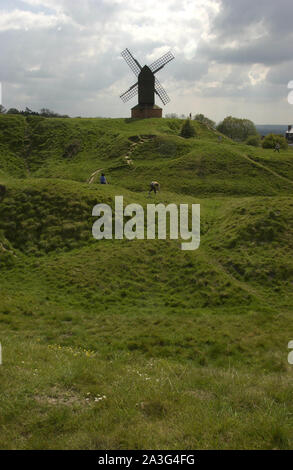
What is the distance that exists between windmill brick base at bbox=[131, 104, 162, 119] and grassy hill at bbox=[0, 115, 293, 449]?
25.9 metres

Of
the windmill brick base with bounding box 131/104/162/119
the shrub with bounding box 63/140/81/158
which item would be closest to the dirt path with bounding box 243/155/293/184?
the shrub with bounding box 63/140/81/158

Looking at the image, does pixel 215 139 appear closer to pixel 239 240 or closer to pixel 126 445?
pixel 239 240

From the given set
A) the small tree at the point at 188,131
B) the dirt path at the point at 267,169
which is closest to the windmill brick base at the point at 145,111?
the small tree at the point at 188,131

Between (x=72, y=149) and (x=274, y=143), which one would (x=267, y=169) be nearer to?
(x=72, y=149)

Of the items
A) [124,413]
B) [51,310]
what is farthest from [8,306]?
[124,413]

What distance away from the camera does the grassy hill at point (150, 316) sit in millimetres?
6522

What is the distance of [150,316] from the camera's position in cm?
1753

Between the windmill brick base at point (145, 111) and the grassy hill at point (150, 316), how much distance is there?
25905 mm

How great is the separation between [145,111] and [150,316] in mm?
60080

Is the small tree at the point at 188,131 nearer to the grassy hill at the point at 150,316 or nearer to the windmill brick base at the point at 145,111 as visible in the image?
the windmill brick base at the point at 145,111

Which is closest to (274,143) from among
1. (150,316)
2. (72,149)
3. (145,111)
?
(145,111)

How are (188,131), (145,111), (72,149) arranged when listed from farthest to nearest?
(145,111) → (188,131) → (72,149)

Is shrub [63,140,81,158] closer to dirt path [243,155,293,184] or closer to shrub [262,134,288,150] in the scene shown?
dirt path [243,155,293,184]

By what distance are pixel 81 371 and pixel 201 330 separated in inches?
330
